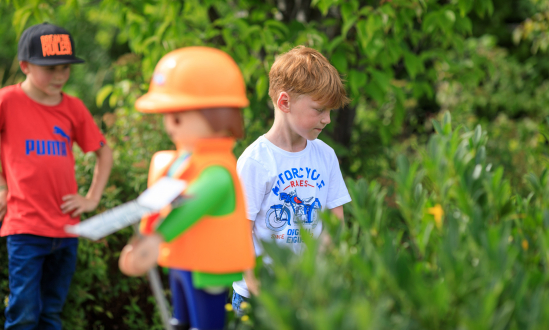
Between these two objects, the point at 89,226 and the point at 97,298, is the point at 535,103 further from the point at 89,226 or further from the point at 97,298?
the point at 89,226

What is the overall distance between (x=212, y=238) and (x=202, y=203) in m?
0.11

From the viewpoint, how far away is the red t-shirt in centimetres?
262

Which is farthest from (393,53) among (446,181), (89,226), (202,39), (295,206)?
(89,226)

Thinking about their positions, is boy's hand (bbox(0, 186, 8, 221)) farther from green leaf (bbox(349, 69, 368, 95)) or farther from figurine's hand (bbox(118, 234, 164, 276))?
green leaf (bbox(349, 69, 368, 95))

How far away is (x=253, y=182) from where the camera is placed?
2184mm

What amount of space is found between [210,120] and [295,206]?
0.92 metres

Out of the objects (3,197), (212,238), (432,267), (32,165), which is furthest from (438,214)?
(3,197)

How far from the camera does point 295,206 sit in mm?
2236

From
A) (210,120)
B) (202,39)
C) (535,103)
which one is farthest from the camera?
(535,103)

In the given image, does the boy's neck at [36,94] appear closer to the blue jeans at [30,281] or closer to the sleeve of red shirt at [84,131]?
the sleeve of red shirt at [84,131]

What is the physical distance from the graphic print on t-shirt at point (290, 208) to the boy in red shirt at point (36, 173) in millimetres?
1129

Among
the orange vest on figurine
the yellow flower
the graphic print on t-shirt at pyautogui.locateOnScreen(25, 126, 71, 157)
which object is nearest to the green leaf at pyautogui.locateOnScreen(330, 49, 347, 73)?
the graphic print on t-shirt at pyautogui.locateOnScreen(25, 126, 71, 157)

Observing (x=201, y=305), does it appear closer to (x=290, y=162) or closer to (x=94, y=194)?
(x=290, y=162)

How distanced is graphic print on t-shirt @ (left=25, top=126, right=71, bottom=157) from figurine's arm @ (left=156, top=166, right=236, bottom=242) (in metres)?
1.63
